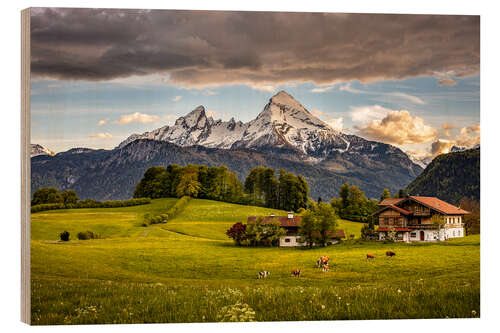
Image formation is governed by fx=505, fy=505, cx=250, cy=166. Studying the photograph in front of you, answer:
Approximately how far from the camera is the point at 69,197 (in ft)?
44.1

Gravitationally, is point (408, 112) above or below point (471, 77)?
below

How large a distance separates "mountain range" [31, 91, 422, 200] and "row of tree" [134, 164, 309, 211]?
257 mm

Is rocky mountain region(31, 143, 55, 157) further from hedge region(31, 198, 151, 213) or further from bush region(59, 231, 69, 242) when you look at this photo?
bush region(59, 231, 69, 242)

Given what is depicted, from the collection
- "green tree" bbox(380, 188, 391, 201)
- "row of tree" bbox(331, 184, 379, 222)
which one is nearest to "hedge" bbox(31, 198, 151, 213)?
"row of tree" bbox(331, 184, 379, 222)

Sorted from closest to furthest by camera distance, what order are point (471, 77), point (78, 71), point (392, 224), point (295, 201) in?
point (78, 71)
point (471, 77)
point (392, 224)
point (295, 201)

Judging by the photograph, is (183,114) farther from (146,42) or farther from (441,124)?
(441,124)

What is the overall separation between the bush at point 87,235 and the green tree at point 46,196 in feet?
3.33

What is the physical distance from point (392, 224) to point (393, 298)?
3.56 meters

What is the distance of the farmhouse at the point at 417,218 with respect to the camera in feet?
46.4

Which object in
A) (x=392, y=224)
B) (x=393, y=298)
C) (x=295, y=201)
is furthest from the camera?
(x=295, y=201)

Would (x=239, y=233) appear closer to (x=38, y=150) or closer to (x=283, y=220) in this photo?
(x=283, y=220)

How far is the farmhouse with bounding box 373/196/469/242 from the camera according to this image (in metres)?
14.1

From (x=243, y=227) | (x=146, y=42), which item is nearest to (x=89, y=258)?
(x=243, y=227)

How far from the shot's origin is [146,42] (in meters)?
12.8
